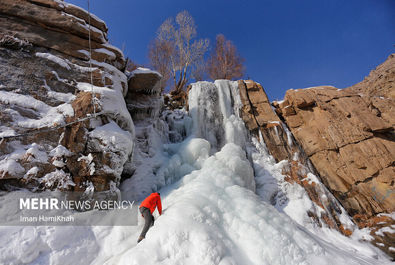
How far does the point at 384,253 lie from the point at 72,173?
8.90 m

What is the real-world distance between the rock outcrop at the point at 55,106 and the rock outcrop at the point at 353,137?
8.48 meters

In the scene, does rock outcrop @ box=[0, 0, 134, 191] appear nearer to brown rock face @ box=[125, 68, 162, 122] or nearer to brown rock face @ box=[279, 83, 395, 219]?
brown rock face @ box=[125, 68, 162, 122]

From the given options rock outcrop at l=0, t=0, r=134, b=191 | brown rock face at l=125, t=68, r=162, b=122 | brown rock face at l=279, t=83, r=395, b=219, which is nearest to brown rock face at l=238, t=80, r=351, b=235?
brown rock face at l=279, t=83, r=395, b=219

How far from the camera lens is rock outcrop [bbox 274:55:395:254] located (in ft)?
23.4

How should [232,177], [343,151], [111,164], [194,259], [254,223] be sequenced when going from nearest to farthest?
1. [194,259]
2. [254,223]
3. [111,164]
4. [232,177]
5. [343,151]

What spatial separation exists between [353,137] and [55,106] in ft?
37.1

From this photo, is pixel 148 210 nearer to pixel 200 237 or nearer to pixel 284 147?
pixel 200 237

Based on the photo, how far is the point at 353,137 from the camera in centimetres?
817

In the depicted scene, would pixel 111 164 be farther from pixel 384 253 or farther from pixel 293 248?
pixel 384 253

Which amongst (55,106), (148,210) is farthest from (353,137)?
(55,106)

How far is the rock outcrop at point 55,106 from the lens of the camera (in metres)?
3.86

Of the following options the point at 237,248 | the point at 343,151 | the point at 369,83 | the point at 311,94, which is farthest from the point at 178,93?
the point at 369,83

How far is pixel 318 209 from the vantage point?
6.55m

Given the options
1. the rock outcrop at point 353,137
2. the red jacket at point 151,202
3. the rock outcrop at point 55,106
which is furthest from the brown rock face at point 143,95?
the rock outcrop at point 353,137
